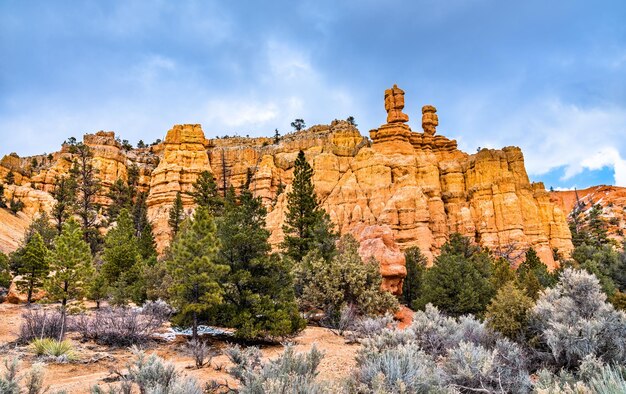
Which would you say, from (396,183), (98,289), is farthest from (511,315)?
(396,183)

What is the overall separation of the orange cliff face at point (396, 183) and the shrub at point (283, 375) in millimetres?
38910

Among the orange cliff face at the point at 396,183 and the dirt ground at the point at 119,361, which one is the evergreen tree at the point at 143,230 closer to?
the orange cliff face at the point at 396,183

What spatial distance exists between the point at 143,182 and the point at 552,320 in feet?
245

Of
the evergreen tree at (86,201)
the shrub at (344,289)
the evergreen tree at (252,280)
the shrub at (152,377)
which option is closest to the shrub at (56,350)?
the evergreen tree at (252,280)

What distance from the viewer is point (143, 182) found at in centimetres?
7275

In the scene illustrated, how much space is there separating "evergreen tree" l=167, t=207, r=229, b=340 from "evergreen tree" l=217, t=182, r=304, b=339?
22.5 inches

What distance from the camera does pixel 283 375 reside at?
498cm

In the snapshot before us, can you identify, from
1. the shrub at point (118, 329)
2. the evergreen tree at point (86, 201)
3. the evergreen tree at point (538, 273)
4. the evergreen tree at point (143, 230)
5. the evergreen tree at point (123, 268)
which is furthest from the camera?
the evergreen tree at point (143, 230)

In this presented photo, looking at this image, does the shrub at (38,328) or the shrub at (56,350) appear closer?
the shrub at (56,350)

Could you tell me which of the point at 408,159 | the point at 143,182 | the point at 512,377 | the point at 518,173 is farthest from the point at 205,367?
the point at 143,182

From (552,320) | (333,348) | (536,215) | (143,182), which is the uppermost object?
(143,182)

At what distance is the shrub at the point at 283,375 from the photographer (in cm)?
462

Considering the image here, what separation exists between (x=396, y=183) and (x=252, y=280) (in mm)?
43355

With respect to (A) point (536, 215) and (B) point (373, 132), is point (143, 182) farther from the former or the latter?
(A) point (536, 215)
